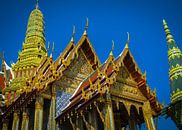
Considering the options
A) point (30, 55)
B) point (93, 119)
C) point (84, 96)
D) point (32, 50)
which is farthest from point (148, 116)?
point (32, 50)

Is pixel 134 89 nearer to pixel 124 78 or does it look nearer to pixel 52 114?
pixel 124 78

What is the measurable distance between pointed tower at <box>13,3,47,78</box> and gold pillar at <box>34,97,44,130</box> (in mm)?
5319

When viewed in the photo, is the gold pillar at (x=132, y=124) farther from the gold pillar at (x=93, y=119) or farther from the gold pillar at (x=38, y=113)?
the gold pillar at (x=38, y=113)

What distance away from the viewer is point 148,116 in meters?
12.8

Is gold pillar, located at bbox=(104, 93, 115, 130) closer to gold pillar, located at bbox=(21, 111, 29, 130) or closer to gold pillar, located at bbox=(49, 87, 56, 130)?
gold pillar, located at bbox=(49, 87, 56, 130)

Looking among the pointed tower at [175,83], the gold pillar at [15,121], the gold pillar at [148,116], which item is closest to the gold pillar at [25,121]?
the gold pillar at [15,121]

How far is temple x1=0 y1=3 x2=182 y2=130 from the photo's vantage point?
11.5 meters

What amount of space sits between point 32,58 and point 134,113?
9071 mm

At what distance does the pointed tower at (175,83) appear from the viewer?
60.8 feet

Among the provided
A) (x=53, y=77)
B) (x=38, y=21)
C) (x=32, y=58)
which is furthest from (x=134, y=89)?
(x=38, y=21)

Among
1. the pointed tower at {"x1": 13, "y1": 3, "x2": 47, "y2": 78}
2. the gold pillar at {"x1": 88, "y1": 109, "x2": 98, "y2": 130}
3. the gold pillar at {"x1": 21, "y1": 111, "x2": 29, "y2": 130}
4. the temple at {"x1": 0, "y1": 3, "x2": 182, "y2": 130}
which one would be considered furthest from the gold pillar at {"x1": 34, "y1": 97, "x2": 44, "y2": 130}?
the pointed tower at {"x1": 13, "y1": 3, "x2": 47, "y2": 78}

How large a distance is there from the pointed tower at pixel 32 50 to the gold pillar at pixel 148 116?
25.1 ft

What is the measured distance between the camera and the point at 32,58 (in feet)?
64.4

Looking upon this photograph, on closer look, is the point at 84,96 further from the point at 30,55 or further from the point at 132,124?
the point at 30,55
